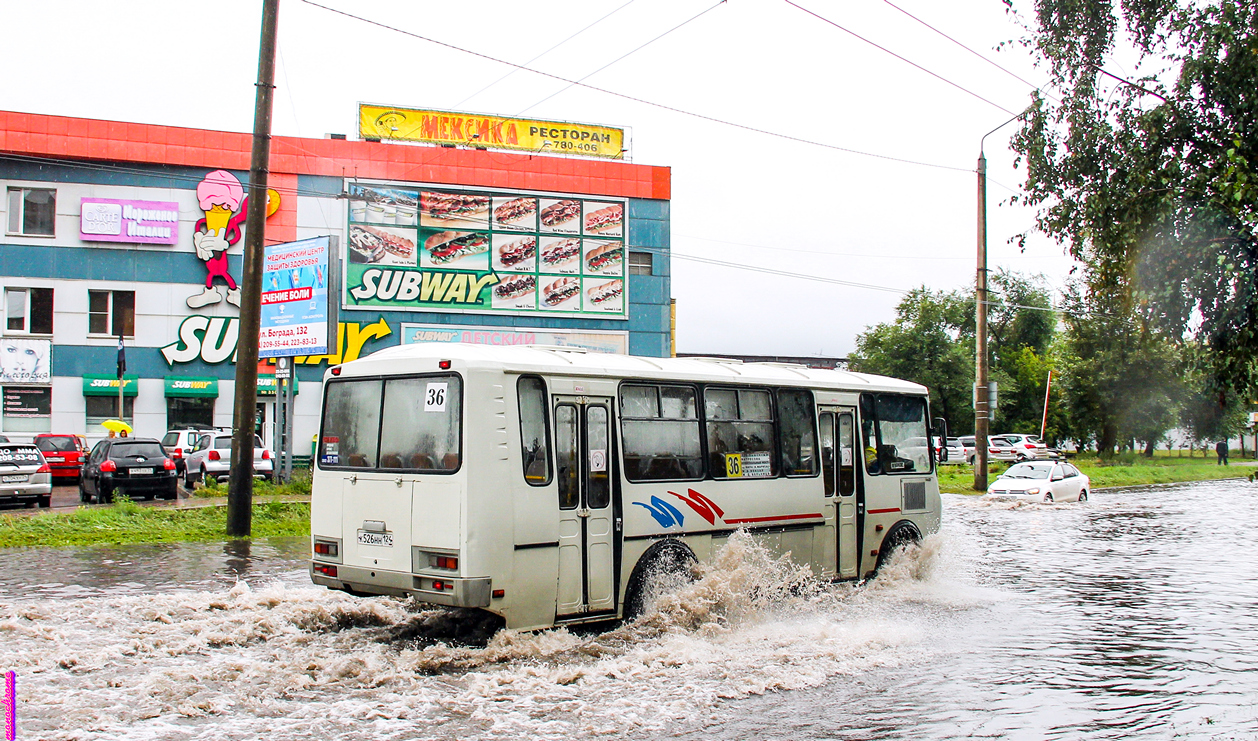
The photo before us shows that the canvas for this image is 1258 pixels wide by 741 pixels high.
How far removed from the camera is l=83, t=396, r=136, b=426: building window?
3625 centimetres

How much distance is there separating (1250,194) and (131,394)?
117ft

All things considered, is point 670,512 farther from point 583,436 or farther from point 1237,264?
point 1237,264

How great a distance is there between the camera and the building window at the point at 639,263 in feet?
139

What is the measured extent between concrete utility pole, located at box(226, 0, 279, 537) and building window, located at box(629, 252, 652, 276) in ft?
87.4

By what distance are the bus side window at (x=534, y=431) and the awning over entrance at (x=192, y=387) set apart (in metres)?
31.6

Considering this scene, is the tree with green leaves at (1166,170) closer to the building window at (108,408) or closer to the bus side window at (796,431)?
the bus side window at (796,431)

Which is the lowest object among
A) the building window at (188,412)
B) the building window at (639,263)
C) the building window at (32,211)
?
the building window at (188,412)

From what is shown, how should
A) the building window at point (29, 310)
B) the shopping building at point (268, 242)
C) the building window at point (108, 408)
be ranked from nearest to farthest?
the building window at point (29, 310) < the shopping building at point (268, 242) < the building window at point (108, 408)

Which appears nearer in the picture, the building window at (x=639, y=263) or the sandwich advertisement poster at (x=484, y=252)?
the sandwich advertisement poster at (x=484, y=252)

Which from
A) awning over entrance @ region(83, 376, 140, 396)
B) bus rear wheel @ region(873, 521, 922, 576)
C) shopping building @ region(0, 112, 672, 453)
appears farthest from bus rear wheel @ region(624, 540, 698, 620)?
awning over entrance @ region(83, 376, 140, 396)

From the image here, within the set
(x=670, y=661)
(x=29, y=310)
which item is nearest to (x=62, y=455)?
(x=29, y=310)

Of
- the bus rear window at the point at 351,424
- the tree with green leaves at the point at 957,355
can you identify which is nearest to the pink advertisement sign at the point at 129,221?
the bus rear window at the point at 351,424

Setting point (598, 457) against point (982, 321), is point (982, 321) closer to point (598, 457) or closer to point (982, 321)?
point (982, 321)

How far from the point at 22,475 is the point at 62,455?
7017 millimetres
